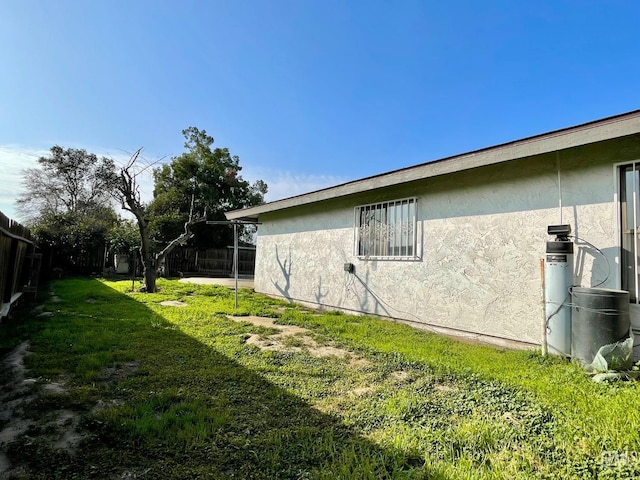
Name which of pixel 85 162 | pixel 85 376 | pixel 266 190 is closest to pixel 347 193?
pixel 85 376

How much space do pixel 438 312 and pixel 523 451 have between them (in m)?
3.54

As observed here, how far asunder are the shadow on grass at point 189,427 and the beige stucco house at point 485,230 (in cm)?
296

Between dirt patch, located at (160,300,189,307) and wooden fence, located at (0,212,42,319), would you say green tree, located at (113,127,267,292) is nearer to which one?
dirt patch, located at (160,300,189,307)

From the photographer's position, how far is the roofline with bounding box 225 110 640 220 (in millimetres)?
3309

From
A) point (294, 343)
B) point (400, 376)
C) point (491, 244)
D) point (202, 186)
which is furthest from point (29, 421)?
point (202, 186)

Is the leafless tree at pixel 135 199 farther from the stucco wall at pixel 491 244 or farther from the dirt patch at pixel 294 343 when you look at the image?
the stucco wall at pixel 491 244

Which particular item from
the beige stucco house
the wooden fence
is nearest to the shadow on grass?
the wooden fence

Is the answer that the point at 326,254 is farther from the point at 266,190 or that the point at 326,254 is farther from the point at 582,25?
the point at 266,190

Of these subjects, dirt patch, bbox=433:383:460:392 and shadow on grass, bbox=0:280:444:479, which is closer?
shadow on grass, bbox=0:280:444:479

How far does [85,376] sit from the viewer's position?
9.77ft

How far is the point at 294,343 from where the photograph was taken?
4.39 m

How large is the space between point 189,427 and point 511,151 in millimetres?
4582

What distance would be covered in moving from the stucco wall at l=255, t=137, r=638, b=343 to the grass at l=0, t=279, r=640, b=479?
0.78 m

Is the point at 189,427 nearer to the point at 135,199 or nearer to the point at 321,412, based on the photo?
the point at 321,412
